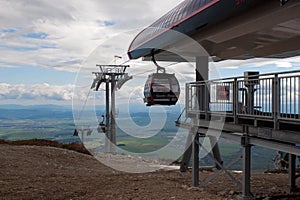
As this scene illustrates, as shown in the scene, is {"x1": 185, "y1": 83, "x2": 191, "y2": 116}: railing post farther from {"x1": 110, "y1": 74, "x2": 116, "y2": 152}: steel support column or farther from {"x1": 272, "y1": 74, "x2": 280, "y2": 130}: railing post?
{"x1": 110, "y1": 74, "x2": 116, "y2": 152}: steel support column

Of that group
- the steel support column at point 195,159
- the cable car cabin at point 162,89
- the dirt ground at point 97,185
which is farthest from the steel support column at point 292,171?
the cable car cabin at point 162,89

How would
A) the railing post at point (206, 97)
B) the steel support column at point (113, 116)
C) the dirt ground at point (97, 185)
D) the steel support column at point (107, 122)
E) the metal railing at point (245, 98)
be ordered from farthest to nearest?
the steel support column at point (107, 122)
the steel support column at point (113, 116)
the railing post at point (206, 97)
the dirt ground at point (97, 185)
the metal railing at point (245, 98)

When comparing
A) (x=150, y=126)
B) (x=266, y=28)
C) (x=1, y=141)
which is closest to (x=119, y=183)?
(x=150, y=126)

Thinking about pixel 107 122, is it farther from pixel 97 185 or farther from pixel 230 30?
pixel 230 30

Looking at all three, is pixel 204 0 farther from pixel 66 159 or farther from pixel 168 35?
pixel 66 159

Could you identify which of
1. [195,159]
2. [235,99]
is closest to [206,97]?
[235,99]

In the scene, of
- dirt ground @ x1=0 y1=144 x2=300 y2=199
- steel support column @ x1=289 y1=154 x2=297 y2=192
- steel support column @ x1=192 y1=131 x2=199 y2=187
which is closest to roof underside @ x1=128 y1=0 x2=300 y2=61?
steel support column @ x1=192 y1=131 x2=199 y2=187

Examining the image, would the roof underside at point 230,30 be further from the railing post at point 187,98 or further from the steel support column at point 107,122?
the steel support column at point 107,122
